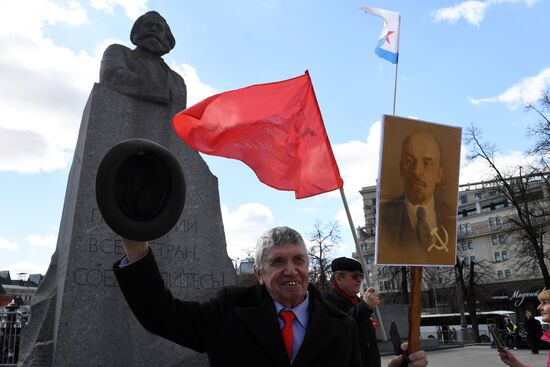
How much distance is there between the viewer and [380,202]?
3314mm

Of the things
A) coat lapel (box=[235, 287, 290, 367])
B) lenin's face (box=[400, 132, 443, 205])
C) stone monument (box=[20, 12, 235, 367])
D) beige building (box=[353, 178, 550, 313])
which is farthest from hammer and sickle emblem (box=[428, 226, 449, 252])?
beige building (box=[353, 178, 550, 313])

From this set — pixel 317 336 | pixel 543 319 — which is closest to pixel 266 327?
pixel 317 336

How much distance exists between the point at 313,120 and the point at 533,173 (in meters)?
22.2

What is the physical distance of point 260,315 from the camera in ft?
7.28

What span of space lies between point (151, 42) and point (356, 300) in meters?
5.19

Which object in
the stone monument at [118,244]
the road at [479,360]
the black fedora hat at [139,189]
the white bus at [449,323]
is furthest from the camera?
the white bus at [449,323]

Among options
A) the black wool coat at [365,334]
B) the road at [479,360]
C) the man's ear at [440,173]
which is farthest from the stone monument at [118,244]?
the road at [479,360]

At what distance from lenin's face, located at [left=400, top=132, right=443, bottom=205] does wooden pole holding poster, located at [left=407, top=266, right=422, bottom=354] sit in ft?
2.15

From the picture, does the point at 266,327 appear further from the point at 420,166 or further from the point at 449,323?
the point at 449,323

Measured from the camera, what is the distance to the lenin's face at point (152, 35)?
7496 millimetres

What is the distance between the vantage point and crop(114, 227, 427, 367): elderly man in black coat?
1946 mm

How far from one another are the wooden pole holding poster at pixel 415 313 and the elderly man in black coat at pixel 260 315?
42 centimetres

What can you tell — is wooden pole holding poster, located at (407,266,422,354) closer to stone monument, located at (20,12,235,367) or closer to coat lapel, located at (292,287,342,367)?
coat lapel, located at (292,287,342,367)

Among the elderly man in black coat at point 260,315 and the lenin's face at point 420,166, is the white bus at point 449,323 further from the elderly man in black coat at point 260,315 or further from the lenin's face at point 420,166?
the elderly man in black coat at point 260,315
